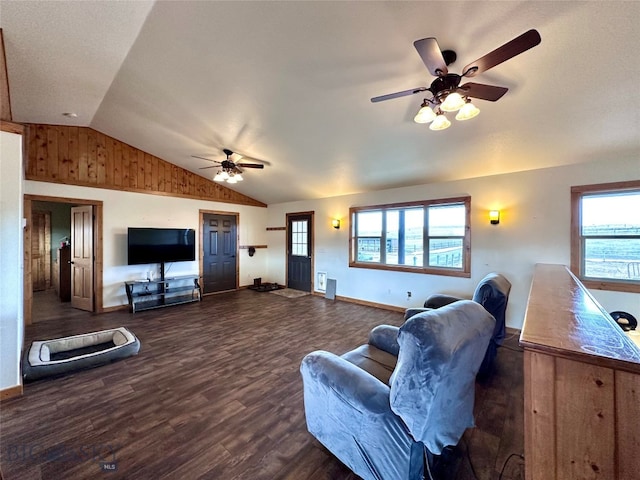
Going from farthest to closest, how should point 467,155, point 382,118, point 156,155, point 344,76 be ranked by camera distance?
point 156,155, point 467,155, point 382,118, point 344,76

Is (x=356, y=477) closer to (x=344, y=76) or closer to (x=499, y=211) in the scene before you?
(x=344, y=76)

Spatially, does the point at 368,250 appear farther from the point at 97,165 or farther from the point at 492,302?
the point at 97,165

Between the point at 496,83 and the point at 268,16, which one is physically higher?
the point at 268,16

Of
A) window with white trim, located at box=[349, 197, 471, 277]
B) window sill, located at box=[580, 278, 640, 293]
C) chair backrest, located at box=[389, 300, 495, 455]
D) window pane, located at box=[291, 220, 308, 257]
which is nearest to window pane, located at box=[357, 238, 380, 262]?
window with white trim, located at box=[349, 197, 471, 277]

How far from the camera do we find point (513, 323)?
3.96 m

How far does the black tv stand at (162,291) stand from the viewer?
16.7 ft

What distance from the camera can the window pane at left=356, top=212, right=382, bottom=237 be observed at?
5523 millimetres

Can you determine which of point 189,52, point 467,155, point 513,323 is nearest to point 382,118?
point 467,155

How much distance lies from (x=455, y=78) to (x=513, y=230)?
117 inches

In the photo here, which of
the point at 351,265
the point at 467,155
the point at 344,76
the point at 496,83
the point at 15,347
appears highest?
the point at 344,76

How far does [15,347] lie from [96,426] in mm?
1183

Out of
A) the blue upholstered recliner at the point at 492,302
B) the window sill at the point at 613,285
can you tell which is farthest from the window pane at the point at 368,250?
the window sill at the point at 613,285

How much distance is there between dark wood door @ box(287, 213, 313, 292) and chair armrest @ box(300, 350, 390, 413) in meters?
5.00
